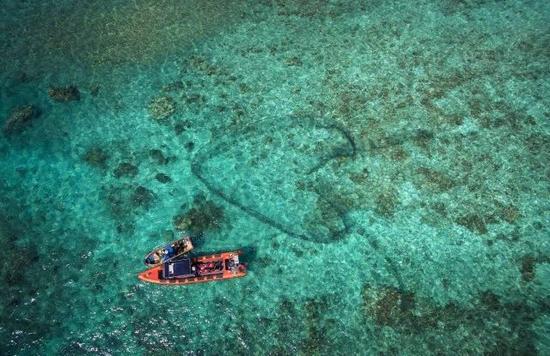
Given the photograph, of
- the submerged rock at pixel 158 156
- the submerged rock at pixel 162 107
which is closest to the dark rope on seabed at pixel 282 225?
the submerged rock at pixel 158 156

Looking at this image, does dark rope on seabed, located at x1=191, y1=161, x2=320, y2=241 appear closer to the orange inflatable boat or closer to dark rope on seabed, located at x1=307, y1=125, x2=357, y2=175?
the orange inflatable boat

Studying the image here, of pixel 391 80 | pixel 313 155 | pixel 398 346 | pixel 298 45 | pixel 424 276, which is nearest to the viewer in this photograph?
pixel 398 346

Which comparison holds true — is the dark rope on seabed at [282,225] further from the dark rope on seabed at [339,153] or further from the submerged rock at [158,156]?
the submerged rock at [158,156]

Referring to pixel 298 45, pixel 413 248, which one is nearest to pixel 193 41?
pixel 298 45

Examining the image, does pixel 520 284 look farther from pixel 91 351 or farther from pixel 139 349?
pixel 91 351

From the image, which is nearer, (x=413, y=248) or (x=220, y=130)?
(x=413, y=248)

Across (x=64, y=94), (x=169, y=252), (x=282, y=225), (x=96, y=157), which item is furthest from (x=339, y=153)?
(x=64, y=94)
